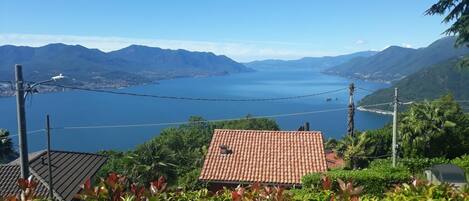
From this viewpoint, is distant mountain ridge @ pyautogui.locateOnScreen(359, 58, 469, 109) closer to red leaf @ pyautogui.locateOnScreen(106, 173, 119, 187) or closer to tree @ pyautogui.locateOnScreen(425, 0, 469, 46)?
tree @ pyautogui.locateOnScreen(425, 0, 469, 46)

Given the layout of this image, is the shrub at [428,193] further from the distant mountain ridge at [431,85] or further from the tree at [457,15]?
the distant mountain ridge at [431,85]

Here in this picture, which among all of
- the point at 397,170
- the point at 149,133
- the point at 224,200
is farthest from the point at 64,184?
the point at 149,133

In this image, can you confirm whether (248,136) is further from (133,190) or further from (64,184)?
(133,190)

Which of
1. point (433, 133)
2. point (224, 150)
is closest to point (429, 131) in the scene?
point (433, 133)

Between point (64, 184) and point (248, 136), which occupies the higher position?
point (248, 136)

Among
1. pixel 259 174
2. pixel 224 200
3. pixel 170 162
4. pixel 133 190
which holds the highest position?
pixel 133 190

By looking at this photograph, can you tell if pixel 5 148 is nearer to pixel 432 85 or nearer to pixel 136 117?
pixel 136 117

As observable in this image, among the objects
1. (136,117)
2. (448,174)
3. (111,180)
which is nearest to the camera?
(111,180)
